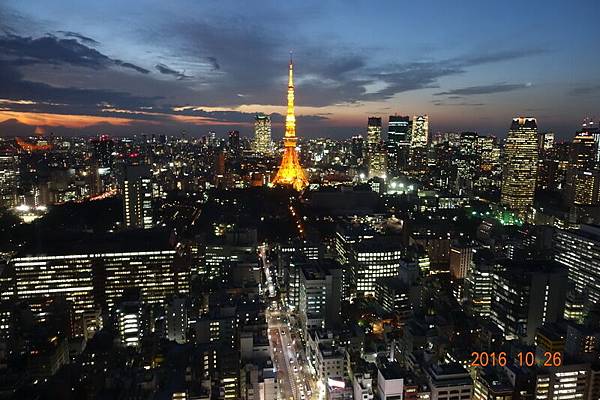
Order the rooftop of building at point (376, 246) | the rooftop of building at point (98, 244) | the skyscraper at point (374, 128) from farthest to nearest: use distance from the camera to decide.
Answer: the skyscraper at point (374, 128) < the rooftop of building at point (376, 246) < the rooftop of building at point (98, 244)

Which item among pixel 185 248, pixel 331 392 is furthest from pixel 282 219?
pixel 331 392

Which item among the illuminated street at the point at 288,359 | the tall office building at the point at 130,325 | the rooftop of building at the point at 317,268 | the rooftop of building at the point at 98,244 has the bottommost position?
the illuminated street at the point at 288,359

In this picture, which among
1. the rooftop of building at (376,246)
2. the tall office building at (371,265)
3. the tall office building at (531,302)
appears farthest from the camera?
the rooftop of building at (376,246)

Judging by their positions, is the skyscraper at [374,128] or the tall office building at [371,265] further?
the skyscraper at [374,128]

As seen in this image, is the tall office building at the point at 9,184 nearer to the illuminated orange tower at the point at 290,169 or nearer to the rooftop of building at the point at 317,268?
the rooftop of building at the point at 317,268

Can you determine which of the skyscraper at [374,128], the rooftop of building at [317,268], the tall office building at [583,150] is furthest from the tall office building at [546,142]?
the rooftop of building at [317,268]

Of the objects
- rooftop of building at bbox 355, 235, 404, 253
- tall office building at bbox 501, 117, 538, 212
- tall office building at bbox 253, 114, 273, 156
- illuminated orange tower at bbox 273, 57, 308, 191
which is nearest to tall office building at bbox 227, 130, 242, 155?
tall office building at bbox 253, 114, 273, 156

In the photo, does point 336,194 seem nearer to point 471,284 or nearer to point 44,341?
point 471,284
